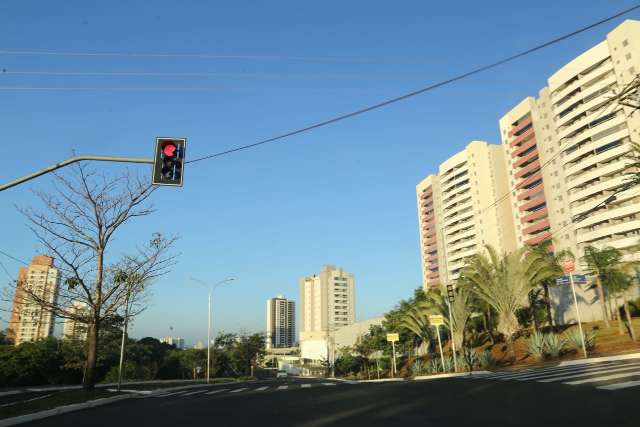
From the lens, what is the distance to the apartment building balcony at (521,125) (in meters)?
107

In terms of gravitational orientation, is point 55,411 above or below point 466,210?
below

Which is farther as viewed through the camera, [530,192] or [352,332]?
[352,332]

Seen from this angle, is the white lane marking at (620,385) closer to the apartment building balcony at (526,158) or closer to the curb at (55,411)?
the curb at (55,411)

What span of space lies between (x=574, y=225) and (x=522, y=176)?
70.9 ft

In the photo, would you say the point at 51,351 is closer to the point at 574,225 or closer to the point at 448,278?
the point at 574,225

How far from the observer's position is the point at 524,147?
10750cm

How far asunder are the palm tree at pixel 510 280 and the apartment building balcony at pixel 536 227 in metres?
71.6

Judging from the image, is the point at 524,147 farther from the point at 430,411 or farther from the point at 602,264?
the point at 430,411

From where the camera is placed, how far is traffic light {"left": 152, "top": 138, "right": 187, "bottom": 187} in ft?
40.8

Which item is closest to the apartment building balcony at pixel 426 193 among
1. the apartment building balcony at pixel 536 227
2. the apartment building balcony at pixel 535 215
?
the apartment building balcony at pixel 535 215

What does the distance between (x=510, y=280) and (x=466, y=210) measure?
102 meters

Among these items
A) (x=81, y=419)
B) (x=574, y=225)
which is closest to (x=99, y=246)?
(x=81, y=419)

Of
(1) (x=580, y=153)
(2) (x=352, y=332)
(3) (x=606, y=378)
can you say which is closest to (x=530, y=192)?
(1) (x=580, y=153)

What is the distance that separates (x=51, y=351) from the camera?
44.0 meters
